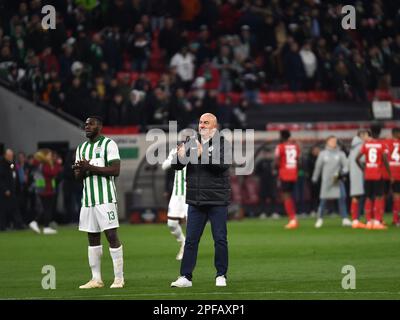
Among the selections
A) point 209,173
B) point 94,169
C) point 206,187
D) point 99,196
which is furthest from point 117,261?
point 209,173

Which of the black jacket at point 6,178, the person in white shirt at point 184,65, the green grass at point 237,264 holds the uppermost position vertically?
the person in white shirt at point 184,65

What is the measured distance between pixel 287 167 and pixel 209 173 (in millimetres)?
13937

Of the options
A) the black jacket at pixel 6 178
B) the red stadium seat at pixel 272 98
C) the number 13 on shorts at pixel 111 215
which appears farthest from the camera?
the red stadium seat at pixel 272 98

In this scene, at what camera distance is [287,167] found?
30.1 meters

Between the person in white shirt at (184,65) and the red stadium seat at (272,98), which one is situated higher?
the person in white shirt at (184,65)

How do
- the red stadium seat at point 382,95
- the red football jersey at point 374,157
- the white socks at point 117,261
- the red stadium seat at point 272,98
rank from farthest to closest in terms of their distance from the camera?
the red stadium seat at point 382,95 → the red stadium seat at point 272,98 → the red football jersey at point 374,157 → the white socks at point 117,261

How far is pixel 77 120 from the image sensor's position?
3419 centimetres

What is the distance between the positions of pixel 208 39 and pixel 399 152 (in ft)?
33.9

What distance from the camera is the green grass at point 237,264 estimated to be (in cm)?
1566

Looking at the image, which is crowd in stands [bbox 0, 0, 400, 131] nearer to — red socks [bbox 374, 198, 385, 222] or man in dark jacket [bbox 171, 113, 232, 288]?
red socks [bbox 374, 198, 385, 222]

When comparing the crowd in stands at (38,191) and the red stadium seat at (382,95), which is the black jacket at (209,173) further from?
the red stadium seat at (382,95)

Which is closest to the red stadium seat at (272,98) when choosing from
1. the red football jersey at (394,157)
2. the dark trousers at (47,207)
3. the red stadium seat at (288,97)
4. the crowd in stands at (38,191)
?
the red stadium seat at (288,97)

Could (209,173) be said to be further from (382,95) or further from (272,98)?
(382,95)

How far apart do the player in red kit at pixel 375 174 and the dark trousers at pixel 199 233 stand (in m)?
12.3
